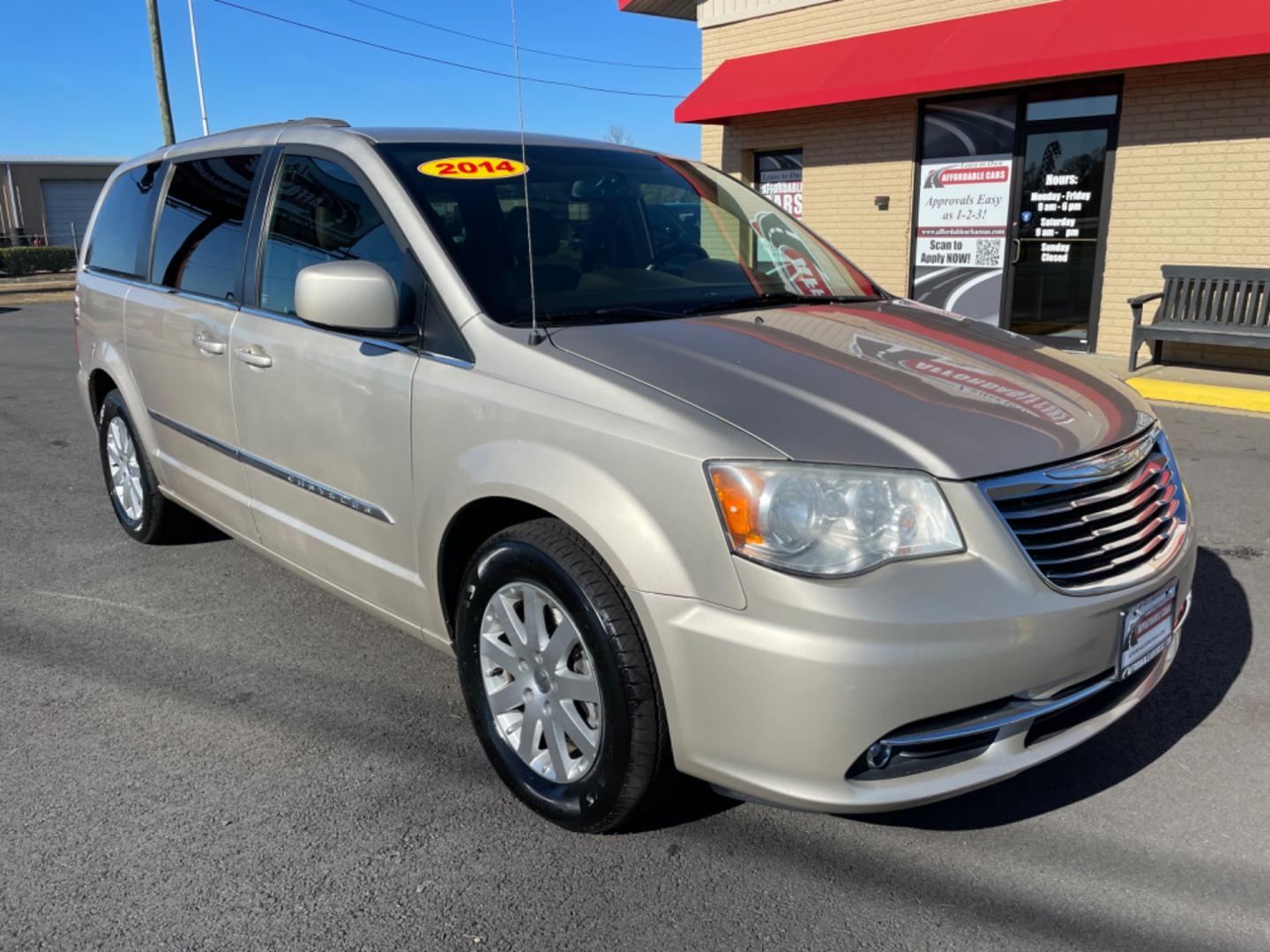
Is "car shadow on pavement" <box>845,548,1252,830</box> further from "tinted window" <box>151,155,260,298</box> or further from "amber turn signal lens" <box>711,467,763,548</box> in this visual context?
"tinted window" <box>151,155,260,298</box>

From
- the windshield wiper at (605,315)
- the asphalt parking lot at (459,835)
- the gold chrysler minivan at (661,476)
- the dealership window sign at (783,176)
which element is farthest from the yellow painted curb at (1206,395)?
the windshield wiper at (605,315)

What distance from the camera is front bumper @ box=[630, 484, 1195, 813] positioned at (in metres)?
2.08

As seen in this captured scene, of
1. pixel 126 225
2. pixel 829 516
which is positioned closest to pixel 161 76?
pixel 126 225

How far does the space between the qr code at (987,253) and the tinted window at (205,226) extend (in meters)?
9.22

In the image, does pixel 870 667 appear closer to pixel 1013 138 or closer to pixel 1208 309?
pixel 1208 309

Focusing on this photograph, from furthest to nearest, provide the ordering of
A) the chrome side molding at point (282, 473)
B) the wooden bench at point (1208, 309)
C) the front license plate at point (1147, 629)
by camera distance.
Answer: the wooden bench at point (1208, 309) → the chrome side molding at point (282, 473) → the front license plate at point (1147, 629)

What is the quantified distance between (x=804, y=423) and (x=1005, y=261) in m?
9.93

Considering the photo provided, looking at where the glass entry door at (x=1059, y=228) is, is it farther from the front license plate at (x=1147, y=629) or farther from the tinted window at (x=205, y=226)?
the tinted window at (x=205, y=226)

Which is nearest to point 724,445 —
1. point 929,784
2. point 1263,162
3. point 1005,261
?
point 929,784

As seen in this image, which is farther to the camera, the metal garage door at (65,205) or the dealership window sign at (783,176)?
the metal garage door at (65,205)

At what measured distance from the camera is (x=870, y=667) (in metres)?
2.07

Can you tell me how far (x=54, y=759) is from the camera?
3.04 metres

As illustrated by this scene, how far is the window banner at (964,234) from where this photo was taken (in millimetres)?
11211

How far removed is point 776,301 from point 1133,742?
69.4 inches
